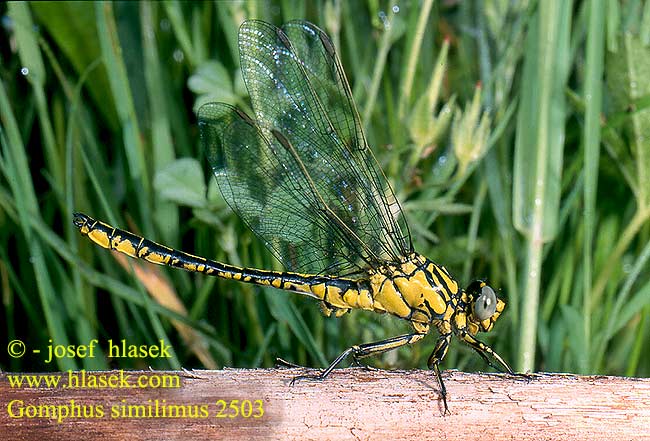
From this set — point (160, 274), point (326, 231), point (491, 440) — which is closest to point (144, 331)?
point (160, 274)

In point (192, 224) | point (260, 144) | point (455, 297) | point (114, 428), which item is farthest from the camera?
point (192, 224)

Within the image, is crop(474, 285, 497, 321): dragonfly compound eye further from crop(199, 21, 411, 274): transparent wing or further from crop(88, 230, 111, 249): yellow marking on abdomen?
crop(88, 230, 111, 249): yellow marking on abdomen

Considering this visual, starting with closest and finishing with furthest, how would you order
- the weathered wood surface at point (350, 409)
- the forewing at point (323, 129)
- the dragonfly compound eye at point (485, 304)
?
the weathered wood surface at point (350, 409), the dragonfly compound eye at point (485, 304), the forewing at point (323, 129)

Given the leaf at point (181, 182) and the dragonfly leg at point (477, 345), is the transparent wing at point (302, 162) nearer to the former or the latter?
the leaf at point (181, 182)

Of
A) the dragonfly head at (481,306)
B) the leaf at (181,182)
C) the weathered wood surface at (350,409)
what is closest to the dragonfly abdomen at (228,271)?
the leaf at (181,182)

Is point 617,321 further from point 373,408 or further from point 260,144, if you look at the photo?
point 260,144

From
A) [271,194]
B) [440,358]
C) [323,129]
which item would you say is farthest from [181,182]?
[440,358]
